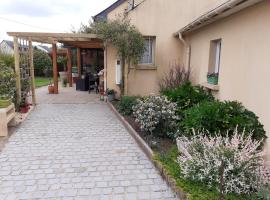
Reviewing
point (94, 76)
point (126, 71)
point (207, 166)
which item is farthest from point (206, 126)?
point (94, 76)

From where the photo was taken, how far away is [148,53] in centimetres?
1016

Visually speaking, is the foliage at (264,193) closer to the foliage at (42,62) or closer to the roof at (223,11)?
the roof at (223,11)

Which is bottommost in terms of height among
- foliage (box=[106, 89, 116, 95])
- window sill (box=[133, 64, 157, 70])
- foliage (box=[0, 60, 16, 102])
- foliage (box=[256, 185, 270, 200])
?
foliage (box=[256, 185, 270, 200])

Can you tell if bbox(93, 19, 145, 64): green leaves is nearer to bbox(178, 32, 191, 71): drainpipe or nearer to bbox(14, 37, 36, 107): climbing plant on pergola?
bbox(178, 32, 191, 71): drainpipe

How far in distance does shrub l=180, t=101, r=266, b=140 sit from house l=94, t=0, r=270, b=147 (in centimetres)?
18

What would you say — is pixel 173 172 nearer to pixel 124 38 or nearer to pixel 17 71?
pixel 124 38

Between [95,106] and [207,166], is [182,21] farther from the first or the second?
[207,166]

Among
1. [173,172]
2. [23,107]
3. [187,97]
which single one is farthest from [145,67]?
[173,172]

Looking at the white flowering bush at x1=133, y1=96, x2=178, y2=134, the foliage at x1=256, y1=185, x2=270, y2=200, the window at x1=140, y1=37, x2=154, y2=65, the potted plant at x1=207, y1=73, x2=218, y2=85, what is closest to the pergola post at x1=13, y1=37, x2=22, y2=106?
the window at x1=140, y1=37, x2=154, y2=65

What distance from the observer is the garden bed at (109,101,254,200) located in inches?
122

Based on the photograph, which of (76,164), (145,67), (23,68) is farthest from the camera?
(145,67)

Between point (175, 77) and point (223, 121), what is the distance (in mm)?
5121

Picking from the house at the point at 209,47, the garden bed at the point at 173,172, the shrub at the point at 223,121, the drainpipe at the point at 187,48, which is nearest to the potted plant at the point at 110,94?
the house at the point at 209,47

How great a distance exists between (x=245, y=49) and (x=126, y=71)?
215 inches
